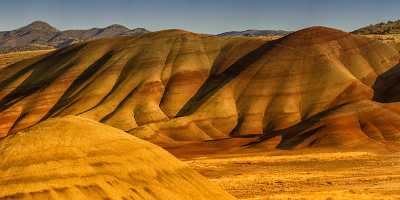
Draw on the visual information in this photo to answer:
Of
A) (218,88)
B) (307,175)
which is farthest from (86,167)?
(218,88)

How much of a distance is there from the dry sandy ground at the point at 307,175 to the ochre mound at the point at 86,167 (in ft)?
59.4

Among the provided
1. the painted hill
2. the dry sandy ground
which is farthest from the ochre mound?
the painted hill

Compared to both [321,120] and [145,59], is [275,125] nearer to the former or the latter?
[321,120]

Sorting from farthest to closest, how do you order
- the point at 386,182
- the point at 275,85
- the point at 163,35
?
the point at 163,35, the point at 275,85, the point at 386,182

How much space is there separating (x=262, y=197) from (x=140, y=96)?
82811mm

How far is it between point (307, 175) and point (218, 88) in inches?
2526

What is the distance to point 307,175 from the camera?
65688mm

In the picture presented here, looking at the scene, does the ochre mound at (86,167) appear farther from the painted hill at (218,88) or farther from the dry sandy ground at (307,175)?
the painted hill at (218,88)

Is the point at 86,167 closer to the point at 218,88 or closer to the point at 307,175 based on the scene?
the point at 307,175

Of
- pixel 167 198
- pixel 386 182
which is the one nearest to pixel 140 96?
pixel 386 182

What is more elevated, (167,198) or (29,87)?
(167,198)

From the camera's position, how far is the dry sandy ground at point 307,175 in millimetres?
51162

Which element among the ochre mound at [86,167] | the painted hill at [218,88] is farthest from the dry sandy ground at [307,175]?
the ochre mound at [86,167]

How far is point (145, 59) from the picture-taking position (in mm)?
144875
